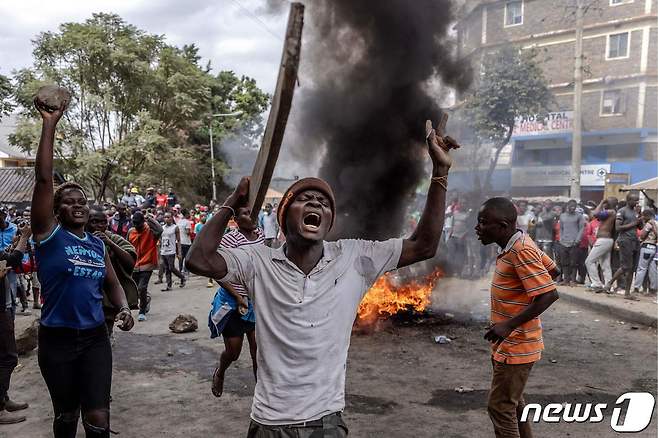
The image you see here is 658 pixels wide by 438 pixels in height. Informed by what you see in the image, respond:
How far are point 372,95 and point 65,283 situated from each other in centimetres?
699

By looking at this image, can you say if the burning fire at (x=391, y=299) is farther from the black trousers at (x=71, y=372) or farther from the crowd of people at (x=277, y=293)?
the black trousers at (x=71, y=372)

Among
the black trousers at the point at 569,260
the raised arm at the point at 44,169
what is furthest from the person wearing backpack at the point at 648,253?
the raised arm at the point at 44,169

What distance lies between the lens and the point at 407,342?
269 inches

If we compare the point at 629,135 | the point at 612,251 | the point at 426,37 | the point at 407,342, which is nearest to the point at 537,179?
the point at 629,135

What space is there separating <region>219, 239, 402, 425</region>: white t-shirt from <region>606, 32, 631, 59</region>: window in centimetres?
2882

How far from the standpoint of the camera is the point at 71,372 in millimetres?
3033

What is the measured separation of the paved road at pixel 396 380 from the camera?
4238mm

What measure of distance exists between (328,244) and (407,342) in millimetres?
4892

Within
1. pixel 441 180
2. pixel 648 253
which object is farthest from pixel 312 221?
pixel 648 253

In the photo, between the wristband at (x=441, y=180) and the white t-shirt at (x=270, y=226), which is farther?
the white t-shirt at (x=270, y=226)

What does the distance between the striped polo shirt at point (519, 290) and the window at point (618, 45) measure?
27.4 meters

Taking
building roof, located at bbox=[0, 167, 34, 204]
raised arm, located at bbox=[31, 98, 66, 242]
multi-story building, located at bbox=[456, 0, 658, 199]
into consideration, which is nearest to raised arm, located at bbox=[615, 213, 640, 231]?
raised arm, located at bbox=[31, 98, 66, 242]

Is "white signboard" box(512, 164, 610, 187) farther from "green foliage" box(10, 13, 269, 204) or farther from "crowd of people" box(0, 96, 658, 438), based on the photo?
"crowd of people" box(0, 96, 658, 438)

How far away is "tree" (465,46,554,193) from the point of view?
2003 centimetres
